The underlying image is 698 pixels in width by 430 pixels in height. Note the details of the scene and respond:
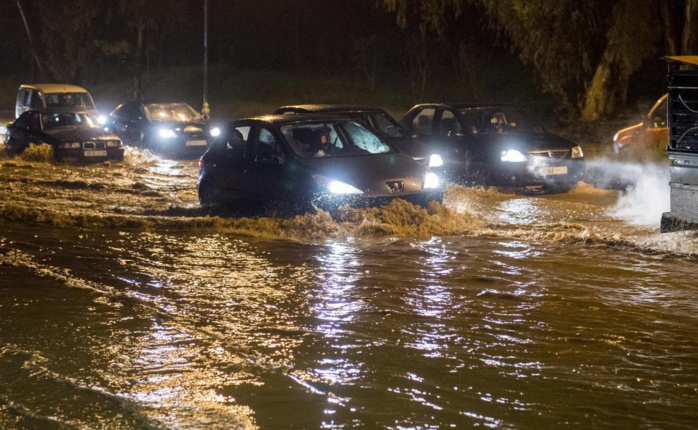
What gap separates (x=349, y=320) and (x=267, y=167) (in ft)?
16.8

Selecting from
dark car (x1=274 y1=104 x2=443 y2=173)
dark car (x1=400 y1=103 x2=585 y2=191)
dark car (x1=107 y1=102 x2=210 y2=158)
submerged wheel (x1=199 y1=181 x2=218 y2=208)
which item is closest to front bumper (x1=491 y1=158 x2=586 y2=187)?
dark car (x1=400 y1=103 x2=585 y2=191)

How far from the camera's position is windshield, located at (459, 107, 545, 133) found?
17.9 metres

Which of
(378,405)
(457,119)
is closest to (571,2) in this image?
(457,119)

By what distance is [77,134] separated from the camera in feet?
77.1

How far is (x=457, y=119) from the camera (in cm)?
1798

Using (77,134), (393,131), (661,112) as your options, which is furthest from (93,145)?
(661,112)

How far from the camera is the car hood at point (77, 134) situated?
23286 mm

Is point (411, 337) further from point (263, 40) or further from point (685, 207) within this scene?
point (263, 40)

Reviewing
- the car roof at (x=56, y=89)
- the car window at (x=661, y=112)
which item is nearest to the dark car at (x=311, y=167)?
the car window at (x=661, y=112)

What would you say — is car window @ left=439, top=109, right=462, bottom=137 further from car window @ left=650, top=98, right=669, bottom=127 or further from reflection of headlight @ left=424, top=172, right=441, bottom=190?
reflection of headlight @ left=424, top=172, right=441, bottom=190

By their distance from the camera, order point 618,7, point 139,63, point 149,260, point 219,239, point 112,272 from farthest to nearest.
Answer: point 139,63 < point 618,7 < point 219,239 < point 149,260 < point 112,272

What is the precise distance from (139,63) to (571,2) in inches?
1198

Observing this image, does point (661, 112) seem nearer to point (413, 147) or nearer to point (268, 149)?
point (413, 147)

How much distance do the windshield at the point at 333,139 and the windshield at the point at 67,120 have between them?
40.8ft
